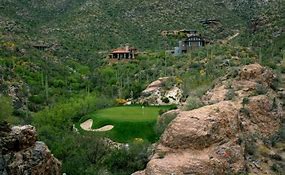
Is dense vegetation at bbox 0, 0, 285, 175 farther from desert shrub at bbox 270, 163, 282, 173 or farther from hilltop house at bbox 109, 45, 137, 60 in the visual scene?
desert shrub at bbox 270, 163, 282, 173

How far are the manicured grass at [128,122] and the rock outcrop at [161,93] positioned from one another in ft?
8.53

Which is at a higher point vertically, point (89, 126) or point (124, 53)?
point (124, 53)

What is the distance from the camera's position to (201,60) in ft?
185

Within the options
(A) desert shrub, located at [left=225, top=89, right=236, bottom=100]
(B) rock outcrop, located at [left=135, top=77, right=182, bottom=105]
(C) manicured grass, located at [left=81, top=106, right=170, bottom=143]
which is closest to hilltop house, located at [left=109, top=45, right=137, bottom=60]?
(B) rock outcrop, located at [left=135, top=77, right=182, bottom=105]

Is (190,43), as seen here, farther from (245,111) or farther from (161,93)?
(245,111)

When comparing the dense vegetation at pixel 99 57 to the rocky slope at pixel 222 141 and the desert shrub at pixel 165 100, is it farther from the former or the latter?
the rocky slope at pixel 222 141

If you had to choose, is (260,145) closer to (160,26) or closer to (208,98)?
(208,98)

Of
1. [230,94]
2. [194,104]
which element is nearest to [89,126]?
[194,104]

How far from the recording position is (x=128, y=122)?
1487 inches

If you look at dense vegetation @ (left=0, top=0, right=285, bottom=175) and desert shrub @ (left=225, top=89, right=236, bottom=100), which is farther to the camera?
dense vegetation @ (left=0, top=0, right=285, bottom=175)

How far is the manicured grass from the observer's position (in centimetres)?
3559

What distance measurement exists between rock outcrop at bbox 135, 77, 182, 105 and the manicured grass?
8.53 ft

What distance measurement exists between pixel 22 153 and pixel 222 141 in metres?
7.14

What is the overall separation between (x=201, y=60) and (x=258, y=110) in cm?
3155
